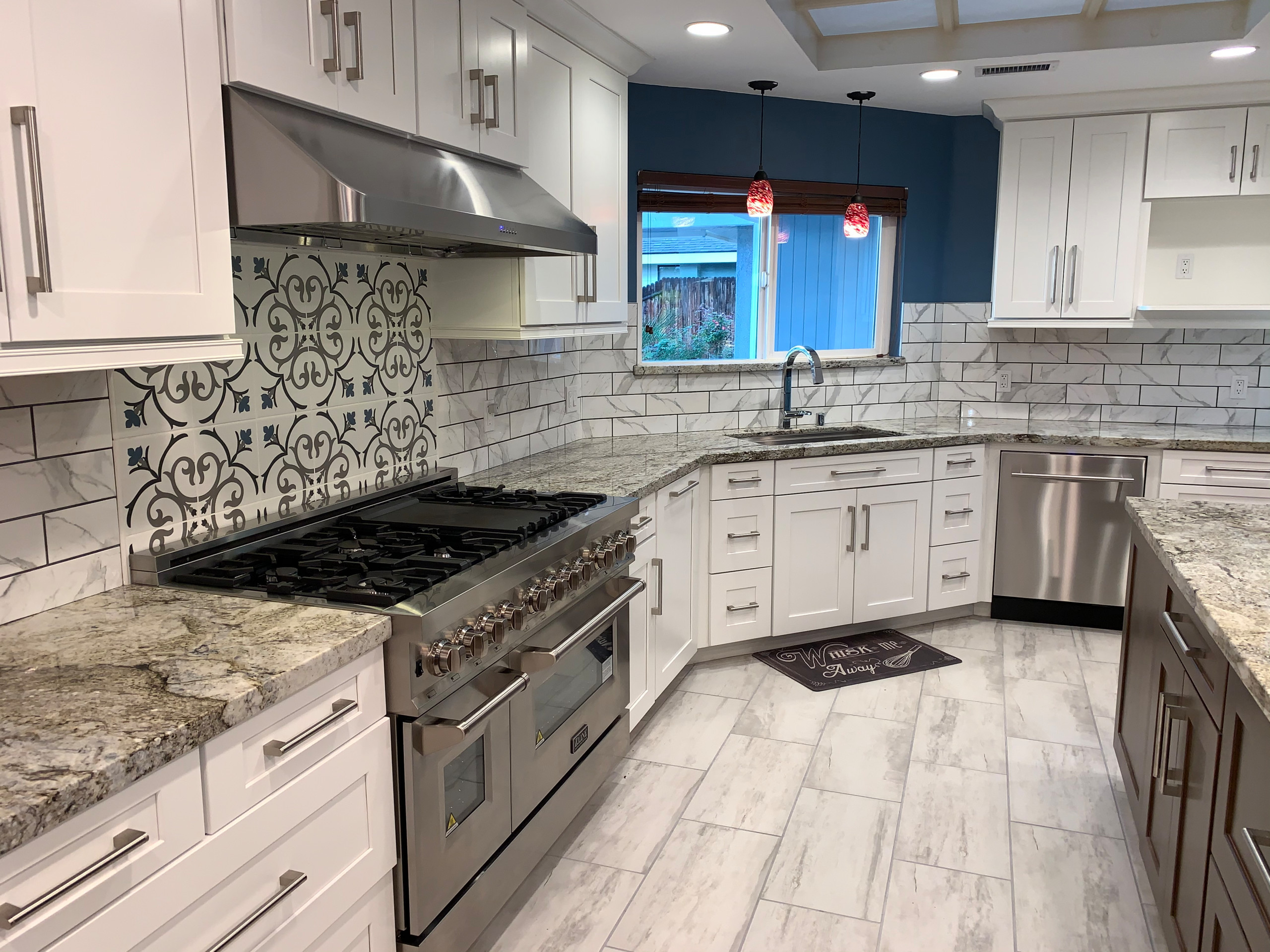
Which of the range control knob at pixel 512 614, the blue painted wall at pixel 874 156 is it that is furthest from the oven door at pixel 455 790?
the blue painted wall at pixel 874 156

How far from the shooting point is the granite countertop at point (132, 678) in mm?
1114

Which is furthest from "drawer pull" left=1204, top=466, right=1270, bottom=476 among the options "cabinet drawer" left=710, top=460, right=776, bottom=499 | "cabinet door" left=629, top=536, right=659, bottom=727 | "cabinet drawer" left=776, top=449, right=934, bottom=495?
"cabinet door" left=629, top=536, right=659, bottom=727

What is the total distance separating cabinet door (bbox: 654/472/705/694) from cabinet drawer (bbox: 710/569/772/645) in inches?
5.4

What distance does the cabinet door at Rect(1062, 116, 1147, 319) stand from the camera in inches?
169

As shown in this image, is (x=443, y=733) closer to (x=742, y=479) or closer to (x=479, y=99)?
(x=479, y=99)

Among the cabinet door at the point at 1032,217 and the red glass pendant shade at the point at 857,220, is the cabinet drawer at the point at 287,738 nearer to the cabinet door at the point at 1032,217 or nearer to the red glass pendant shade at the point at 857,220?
the red glass pendant shade at the point at 857,220

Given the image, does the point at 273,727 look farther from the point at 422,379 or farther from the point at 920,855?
the point at 920,855

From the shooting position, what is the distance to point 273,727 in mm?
1452

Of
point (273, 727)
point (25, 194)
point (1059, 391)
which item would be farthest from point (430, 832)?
point (1059, 391)

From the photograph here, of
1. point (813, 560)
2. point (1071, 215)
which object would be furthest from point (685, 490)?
point (1071, 215)

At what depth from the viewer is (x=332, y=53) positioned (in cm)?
190

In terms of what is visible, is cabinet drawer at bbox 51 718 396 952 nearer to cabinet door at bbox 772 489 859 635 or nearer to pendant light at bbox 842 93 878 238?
cabinet door at bbox 772 489 859 635

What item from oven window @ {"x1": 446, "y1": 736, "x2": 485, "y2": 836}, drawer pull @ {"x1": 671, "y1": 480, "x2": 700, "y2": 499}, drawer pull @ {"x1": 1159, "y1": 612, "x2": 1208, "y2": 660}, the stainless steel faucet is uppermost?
the stainless steel faucet

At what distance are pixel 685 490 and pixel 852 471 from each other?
0.92m
